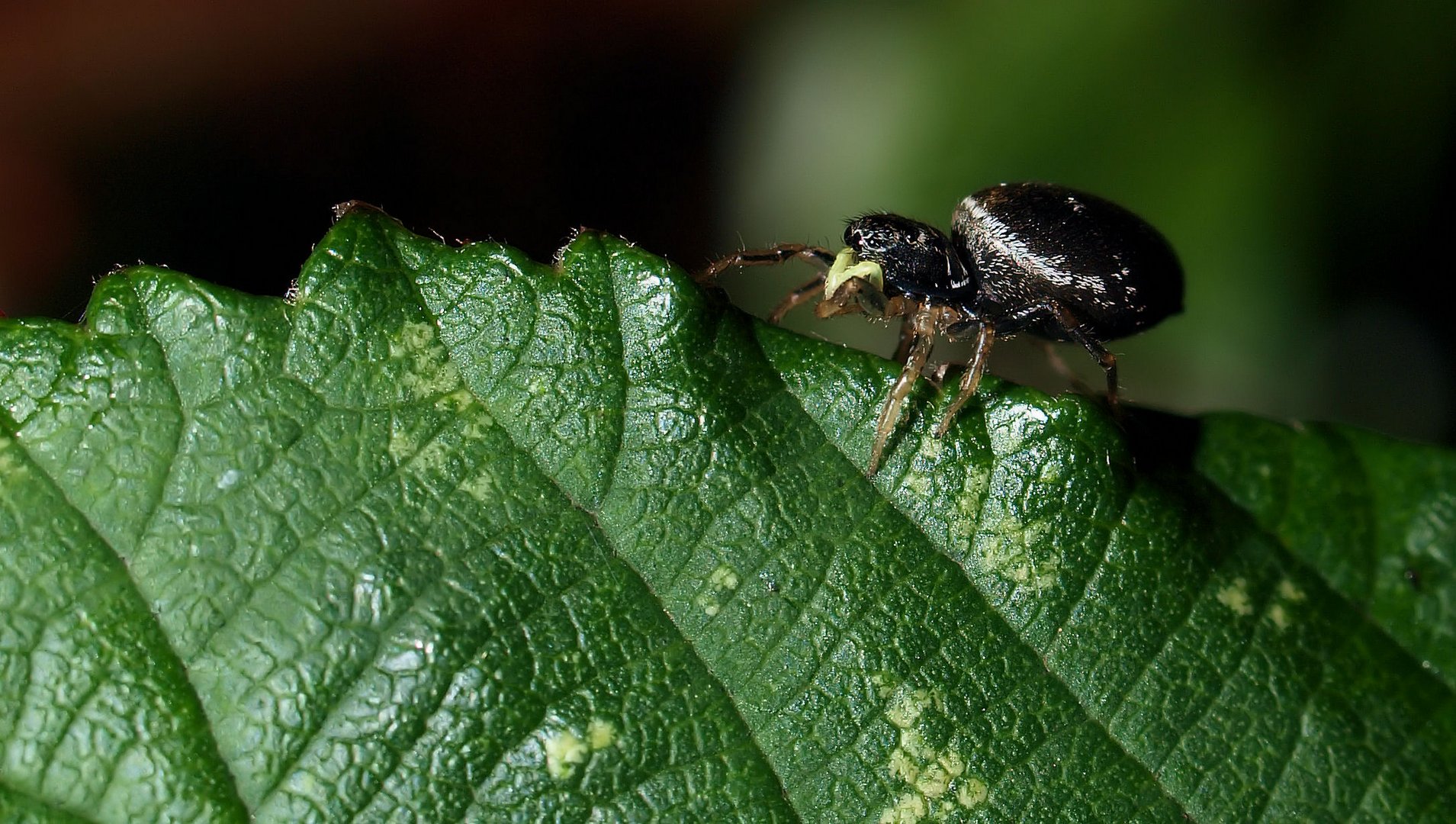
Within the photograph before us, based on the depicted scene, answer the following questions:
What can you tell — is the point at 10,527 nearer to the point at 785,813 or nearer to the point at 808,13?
the point at 785,813

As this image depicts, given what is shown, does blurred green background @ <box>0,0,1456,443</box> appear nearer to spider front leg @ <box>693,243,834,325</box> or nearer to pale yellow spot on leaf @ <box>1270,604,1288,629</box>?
spider front leg @ <box>693,243,834,325</box>

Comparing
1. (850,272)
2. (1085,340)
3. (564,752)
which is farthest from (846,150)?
(564,752)

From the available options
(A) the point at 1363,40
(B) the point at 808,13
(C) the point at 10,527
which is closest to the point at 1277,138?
(A) the point at 1363,40

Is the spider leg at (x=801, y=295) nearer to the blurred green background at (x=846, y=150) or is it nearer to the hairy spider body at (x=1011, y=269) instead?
the hairy spider body at (x=1011, y=269)

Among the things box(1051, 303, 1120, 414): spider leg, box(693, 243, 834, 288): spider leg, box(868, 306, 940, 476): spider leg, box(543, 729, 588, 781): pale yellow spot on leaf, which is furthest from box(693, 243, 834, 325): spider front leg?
box(543, 729, 588, 781): pale yellow spot on leaf

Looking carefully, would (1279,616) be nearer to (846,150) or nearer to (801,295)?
(801,295)

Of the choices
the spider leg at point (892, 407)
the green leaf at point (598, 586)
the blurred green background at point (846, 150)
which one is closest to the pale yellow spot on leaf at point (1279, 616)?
the green leaf at point (598, 586)
